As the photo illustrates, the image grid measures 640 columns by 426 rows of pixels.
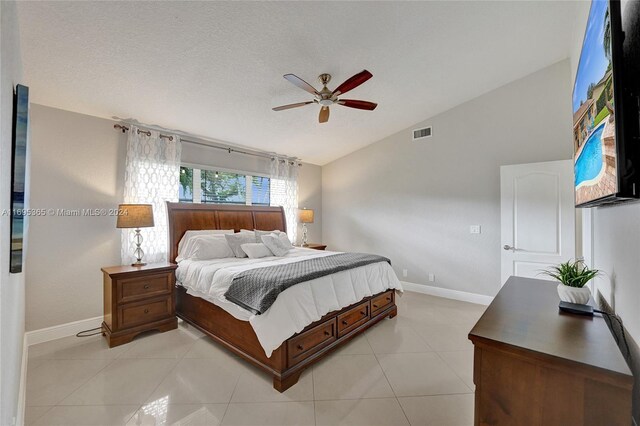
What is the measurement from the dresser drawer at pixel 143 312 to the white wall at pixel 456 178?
138 inches

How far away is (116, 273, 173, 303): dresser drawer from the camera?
278 cm

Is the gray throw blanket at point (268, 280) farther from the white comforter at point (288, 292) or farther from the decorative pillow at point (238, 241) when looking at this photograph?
the decorative pillow at point (238, 241)

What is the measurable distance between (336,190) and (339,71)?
309cm

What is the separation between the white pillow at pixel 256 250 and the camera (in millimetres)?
3457

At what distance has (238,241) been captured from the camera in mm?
3590

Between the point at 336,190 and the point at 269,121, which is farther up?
the point at 269,121

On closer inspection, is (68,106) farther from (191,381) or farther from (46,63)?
(191,381)

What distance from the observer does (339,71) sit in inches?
116

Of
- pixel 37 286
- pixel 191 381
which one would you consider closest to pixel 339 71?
pixel 191 381

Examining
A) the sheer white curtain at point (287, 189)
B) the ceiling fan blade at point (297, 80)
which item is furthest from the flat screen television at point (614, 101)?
the sheer white curtain at point (287, 189)

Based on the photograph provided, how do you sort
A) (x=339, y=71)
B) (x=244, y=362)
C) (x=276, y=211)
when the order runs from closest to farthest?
(x=244, y=362), (x=339, y=71), (x=276, y=211)

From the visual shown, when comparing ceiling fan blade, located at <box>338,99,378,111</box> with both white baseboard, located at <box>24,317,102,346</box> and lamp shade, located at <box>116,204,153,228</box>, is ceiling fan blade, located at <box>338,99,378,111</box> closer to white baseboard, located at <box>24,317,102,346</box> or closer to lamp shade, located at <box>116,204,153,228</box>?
lamp shade, located at <box>116,204,153,228</box>

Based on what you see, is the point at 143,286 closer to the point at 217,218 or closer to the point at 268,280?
the point at 217,218

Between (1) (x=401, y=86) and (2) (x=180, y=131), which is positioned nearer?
(1) (x=401, y=86)
